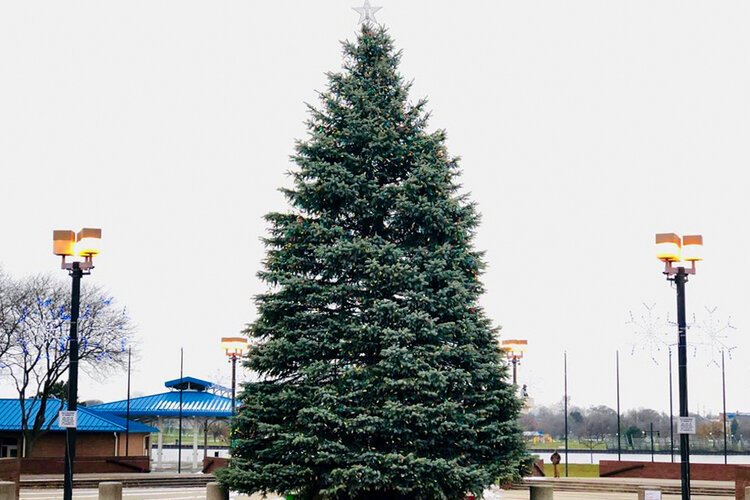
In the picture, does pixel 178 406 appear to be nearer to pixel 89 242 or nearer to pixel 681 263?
pixel 89 242

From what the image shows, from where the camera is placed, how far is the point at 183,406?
58125 millimetres

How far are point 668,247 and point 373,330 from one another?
565 centimetres

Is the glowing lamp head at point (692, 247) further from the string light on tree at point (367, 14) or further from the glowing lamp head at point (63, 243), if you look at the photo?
the glowing lamp head at point (63, 243)

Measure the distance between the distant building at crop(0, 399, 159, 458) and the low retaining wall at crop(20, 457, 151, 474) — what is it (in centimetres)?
432

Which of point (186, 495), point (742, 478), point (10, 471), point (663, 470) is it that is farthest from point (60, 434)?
point (742, 478)

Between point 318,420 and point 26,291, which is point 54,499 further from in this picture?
point 26,291

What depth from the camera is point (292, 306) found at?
19.8m

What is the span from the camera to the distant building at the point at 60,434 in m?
56.8

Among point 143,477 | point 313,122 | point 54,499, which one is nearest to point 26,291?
point 143,477

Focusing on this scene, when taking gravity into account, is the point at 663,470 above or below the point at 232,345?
below

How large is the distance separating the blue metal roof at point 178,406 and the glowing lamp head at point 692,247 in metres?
41.1

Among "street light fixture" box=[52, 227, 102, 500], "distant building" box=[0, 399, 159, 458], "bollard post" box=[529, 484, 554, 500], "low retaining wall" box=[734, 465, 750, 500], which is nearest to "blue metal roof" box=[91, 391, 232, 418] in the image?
"distant building" box=[0, 399, 159, 458]

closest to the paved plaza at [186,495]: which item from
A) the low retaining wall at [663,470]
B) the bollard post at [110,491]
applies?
the low retaining wall at [663,470]

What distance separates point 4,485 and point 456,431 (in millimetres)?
10404
